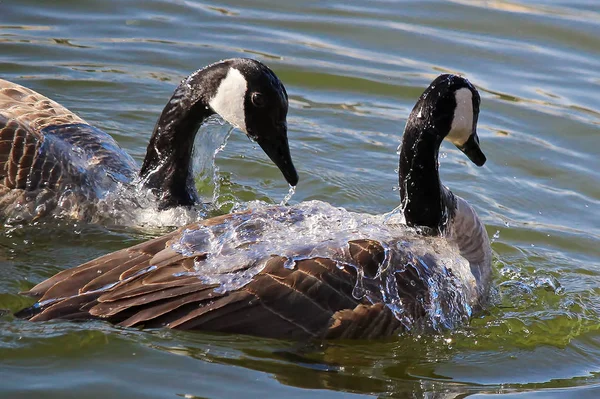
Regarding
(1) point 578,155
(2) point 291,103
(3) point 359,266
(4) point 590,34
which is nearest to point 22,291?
(3) point 359,266

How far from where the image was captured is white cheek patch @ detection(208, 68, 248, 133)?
8.60 metres

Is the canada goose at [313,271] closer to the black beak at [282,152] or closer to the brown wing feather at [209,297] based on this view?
the brown wing feather at [209,297]

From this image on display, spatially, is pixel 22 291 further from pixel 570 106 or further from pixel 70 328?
pixel 570 106

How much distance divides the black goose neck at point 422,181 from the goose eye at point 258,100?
1.44m

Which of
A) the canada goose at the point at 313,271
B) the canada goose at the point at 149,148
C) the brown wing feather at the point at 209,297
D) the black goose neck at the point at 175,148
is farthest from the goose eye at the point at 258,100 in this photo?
the brown wing feather at the point at 209,297

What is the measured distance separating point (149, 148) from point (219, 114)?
743mm

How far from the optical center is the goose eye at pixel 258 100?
335 inches

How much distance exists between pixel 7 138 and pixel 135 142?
229cm

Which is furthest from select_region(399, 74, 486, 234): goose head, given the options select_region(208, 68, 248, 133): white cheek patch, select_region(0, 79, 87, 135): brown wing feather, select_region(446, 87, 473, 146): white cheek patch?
select_region(0, 79, 87, 135): brown wing feather

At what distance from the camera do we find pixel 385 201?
9.84m

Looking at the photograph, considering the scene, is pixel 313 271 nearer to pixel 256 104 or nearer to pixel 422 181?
pixel 422 181

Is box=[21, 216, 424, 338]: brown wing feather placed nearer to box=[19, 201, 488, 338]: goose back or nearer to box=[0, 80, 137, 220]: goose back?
box=[19, 201, 488, 338]: goose back

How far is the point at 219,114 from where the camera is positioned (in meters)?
8.91

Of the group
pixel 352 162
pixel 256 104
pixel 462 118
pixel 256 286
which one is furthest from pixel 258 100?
pixel 256 286
